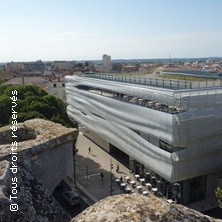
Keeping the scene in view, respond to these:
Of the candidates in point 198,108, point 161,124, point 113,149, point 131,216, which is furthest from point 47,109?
point 131,216

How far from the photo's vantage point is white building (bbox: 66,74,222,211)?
88.4ft

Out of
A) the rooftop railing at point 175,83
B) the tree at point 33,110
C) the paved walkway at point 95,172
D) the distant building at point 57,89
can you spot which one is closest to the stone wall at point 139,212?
the paved walkway at point 95,172

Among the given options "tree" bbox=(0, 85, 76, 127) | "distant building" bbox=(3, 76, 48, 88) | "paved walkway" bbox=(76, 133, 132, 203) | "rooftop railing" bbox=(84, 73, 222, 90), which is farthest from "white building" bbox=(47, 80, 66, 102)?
"tree" bbox=(0, 85, 76, 127)

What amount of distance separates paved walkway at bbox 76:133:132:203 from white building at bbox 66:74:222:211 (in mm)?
3179

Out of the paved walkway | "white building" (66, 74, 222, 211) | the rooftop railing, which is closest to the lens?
"white building" (66, 74, 222, 211)

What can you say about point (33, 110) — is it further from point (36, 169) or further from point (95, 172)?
point (36, 169)

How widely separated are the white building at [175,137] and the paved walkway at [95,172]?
10.4 feet

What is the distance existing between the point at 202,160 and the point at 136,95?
1003 centimetres

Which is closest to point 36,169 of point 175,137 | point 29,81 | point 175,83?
point 175,137

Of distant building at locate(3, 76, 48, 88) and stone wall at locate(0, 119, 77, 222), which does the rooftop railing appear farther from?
distant building at locate(3, 76, 48, 88)

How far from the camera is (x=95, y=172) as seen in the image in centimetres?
3725

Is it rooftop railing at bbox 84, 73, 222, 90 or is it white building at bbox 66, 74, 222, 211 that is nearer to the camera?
white building at bbox 66, 74, 222, 211

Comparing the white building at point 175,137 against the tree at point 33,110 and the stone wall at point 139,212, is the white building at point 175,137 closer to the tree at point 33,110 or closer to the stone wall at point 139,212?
the tree at point 33,110

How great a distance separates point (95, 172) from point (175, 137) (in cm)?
1397
